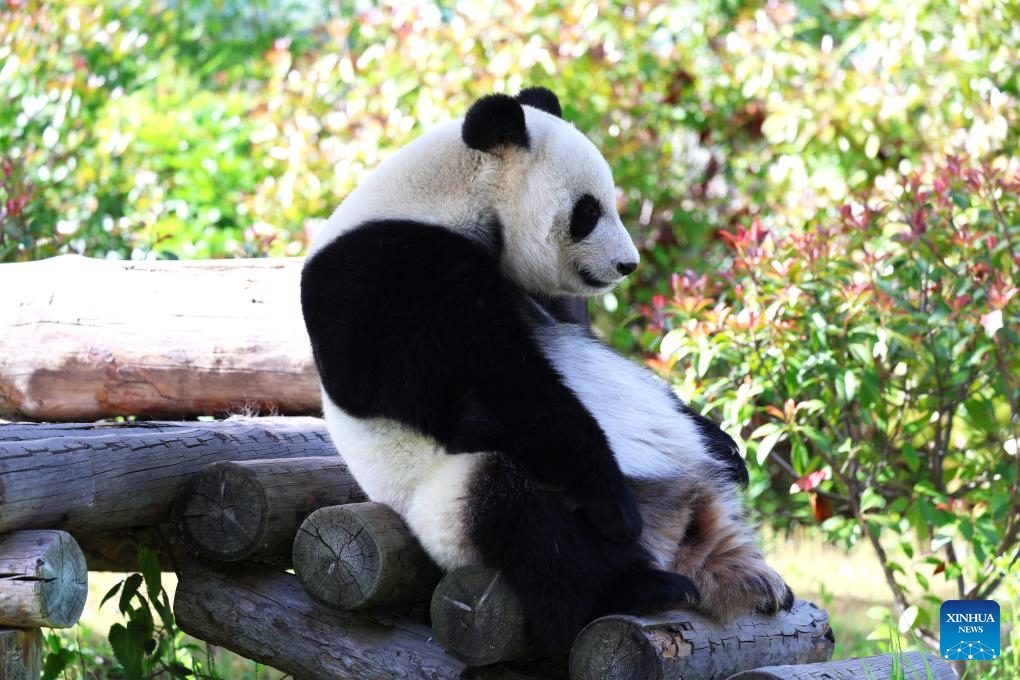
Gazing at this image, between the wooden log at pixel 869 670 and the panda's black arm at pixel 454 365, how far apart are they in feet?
1.27

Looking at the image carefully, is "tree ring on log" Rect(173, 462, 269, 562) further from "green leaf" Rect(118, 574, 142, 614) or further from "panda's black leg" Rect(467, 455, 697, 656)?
"panda's black leg" Rect(467, 455, 697, 656)

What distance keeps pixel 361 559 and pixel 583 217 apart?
94 centimetres

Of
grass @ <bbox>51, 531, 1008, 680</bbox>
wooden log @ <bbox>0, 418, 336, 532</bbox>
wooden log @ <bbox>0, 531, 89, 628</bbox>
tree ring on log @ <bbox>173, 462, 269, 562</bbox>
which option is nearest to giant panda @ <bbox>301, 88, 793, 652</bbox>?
tree ring on log @ <bbox>173, 462, 269, 562</bbox>

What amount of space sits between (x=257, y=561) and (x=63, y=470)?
614 millimetres

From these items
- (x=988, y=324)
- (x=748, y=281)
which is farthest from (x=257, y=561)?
(x=988, y=324)

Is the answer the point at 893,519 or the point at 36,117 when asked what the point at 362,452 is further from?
the point at 36,117

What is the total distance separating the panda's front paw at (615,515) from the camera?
7.41 feet

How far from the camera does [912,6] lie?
512 cm

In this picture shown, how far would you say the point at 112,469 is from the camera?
8.46 feet

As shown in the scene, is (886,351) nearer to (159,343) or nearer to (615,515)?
(615,515)

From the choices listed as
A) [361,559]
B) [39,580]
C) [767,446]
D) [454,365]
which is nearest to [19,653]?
[39,580]

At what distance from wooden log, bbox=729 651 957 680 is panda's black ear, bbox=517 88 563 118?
152 cm

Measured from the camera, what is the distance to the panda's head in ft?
8.36

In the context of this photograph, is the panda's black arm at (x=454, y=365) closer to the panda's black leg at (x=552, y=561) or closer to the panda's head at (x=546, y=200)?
the panda's black leg at (x=552, y=561)
